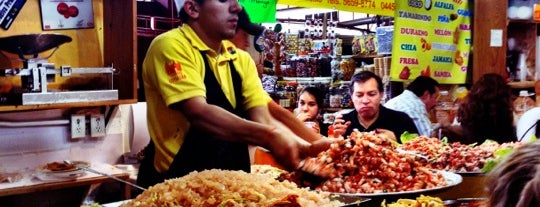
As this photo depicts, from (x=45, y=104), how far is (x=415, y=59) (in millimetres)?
3029

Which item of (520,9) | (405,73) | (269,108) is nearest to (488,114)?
(405,73)

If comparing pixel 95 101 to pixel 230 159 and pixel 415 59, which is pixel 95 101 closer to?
pixel 230 159

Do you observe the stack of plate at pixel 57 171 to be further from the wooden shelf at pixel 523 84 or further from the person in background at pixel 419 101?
the wooden shelf at pixel 523 84

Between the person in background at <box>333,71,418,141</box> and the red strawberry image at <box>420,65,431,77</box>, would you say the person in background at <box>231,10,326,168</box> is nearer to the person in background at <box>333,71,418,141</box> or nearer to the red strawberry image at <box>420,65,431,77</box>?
the person in background at <box>333,71,418,141</box>

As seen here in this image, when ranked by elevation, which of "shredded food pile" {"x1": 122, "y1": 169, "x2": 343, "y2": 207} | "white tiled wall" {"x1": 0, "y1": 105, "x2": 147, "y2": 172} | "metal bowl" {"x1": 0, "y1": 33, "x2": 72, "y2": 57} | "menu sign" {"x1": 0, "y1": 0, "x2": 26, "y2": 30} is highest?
"menu sign" {"x1": 0, "y1": 0, "x2": 26, "y2": 30}

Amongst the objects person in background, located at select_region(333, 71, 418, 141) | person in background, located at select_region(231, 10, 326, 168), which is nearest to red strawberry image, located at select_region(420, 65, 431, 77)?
person in background, located at select_region(333, 71, 418, 141)

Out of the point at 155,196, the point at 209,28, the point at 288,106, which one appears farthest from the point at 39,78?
the point at 288,106

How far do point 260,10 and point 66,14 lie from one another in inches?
48.3

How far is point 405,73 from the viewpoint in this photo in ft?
16.0

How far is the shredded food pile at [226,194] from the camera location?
1636mm

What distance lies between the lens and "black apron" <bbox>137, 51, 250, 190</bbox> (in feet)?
8.92

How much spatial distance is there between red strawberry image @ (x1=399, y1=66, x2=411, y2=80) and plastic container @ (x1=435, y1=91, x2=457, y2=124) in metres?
0.64

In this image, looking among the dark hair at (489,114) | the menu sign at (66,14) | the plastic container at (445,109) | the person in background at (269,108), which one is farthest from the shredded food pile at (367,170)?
the plastic container at (445,109)

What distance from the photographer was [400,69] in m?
4.82
